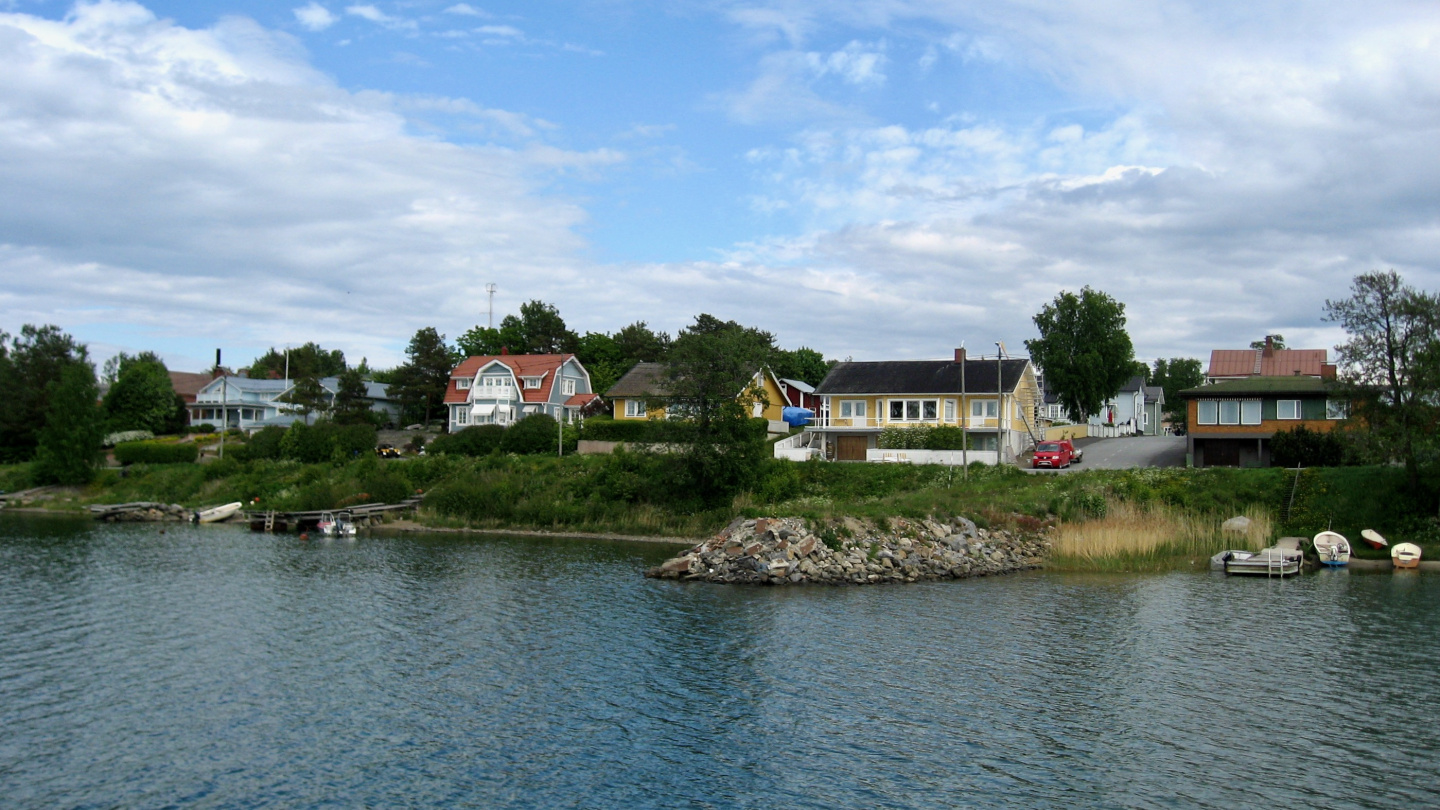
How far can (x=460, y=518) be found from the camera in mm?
58469

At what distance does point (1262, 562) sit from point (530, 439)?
49.7 m

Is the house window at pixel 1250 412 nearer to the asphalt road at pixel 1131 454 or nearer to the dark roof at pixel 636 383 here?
the asphalt road at pixel 1131 454

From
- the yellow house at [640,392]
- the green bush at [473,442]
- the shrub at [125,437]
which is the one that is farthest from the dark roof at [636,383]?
the shrub at [125,437]

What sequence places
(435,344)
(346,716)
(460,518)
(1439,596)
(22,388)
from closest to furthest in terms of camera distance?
(346,716) < (1439,596) < (460,518) < (22,388) < (435,344)

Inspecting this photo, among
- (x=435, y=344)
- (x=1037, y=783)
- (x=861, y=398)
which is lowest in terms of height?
(x=1037, y=783)

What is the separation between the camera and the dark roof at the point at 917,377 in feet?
223

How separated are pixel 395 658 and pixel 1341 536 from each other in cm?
3986

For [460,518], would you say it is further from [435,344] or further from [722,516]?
[435,344]

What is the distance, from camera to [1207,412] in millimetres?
59094

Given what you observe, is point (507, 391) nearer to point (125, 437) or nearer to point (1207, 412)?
point (125, 437)

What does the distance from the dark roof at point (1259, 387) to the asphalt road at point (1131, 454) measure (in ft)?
16.2

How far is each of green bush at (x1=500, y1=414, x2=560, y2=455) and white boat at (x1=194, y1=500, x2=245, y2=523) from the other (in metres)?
18.8

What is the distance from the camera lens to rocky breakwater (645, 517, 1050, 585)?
3806 cm

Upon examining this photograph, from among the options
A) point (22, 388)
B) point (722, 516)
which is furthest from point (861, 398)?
point (22, 388)
